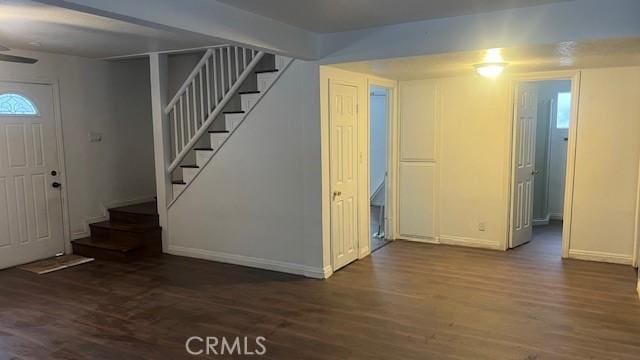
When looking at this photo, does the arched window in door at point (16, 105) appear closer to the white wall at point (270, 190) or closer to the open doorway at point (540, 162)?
the white wall at point (270, 190)

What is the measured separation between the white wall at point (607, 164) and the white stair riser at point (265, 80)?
3.29 meters

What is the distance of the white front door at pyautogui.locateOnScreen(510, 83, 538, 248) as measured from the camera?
18.1ft

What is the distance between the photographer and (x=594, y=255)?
5.13 meters

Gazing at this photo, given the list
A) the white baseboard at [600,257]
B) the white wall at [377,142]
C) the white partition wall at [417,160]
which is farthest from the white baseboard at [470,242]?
the white wall at [377,142]

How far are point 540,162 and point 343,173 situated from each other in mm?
3649

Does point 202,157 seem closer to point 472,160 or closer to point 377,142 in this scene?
point 472,160

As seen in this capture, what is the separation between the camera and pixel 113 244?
5605 mm

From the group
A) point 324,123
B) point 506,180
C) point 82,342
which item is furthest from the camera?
point 506,180

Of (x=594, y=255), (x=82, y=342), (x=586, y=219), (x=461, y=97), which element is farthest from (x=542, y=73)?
(x=82, y=342)

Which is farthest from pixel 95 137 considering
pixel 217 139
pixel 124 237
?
pixel 217 139

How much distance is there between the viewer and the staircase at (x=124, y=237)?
18.0 ft

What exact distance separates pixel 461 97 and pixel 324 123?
6.85ft

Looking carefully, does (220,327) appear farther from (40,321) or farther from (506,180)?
(506,180)

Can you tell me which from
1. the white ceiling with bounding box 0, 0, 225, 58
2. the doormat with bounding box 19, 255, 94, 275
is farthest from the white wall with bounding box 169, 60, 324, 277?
the doormat with bounding box 19, 255, 94, 275
